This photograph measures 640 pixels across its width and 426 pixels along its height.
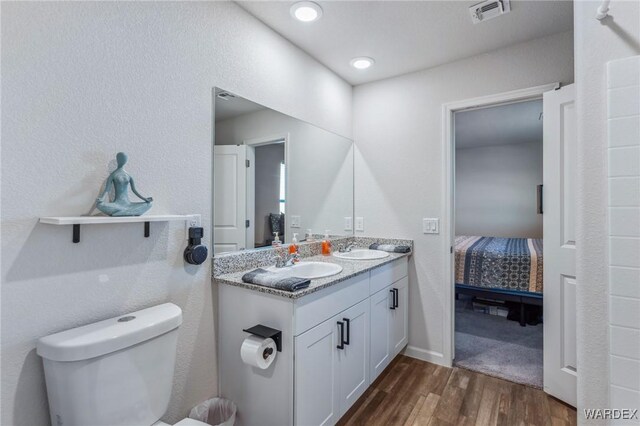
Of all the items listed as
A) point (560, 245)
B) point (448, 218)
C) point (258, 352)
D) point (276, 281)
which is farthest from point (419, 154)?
point (258, 352)

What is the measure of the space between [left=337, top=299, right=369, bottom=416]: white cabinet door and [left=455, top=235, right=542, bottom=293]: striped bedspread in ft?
6.27

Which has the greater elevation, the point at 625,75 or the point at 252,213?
the point at 625,75

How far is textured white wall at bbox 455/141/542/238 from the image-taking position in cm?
514

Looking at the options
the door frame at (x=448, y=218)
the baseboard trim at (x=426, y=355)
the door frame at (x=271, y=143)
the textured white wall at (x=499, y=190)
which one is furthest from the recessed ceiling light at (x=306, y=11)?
the textured white wall at (x=499, y=190)

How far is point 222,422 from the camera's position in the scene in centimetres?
158

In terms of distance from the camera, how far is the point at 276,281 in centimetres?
145

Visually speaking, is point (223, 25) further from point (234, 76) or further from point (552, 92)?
point (552, 92)

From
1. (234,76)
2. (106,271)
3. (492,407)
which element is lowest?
(492,407)

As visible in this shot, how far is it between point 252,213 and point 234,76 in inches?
31.3

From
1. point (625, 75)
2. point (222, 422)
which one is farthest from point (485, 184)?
point (222, 422)

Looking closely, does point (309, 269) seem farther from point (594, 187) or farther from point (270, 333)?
point (594, 187)

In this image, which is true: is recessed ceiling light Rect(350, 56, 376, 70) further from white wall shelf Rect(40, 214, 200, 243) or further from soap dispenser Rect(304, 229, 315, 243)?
white wall shelf Rect(40, 214, 200, 243)

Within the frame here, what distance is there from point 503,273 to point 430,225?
51.3 inches

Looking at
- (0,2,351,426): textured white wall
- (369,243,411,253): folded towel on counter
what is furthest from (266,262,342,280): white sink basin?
(369,243,411,253): folded towel on counter
